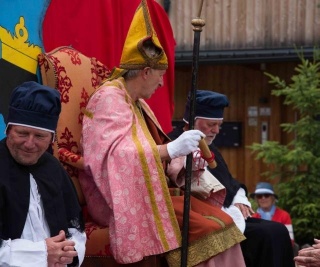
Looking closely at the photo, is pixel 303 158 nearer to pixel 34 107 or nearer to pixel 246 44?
pixel 246 44

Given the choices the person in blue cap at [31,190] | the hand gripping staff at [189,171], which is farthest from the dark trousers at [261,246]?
the person in blue cap at [31,190]

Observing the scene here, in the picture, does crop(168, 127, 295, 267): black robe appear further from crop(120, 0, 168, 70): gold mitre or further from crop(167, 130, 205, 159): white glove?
crop(167, 130, 205, 159): white glove

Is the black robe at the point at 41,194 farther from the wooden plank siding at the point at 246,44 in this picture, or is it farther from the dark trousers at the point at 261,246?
the wooden plank siding at the point at 246,44

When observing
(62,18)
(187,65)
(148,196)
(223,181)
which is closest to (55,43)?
(62,18)

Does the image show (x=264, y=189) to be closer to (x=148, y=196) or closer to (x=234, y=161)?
(x=234, y=161)

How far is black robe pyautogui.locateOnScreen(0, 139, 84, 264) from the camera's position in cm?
353

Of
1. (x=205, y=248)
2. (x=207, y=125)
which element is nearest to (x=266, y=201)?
(x=207, y=125)

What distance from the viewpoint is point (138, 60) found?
444cm

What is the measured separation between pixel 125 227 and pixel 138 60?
87cm

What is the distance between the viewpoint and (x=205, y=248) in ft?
14.6

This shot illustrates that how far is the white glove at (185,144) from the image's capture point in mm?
4195

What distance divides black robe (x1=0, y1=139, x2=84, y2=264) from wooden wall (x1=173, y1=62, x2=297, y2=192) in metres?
9.33

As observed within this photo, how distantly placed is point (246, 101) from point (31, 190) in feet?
32.1

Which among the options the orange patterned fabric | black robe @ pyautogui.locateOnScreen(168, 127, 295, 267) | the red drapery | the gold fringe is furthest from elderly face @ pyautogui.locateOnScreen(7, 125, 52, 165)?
black robe @ pyautogui.locateOnScreen(168, 127, 295, 267)
